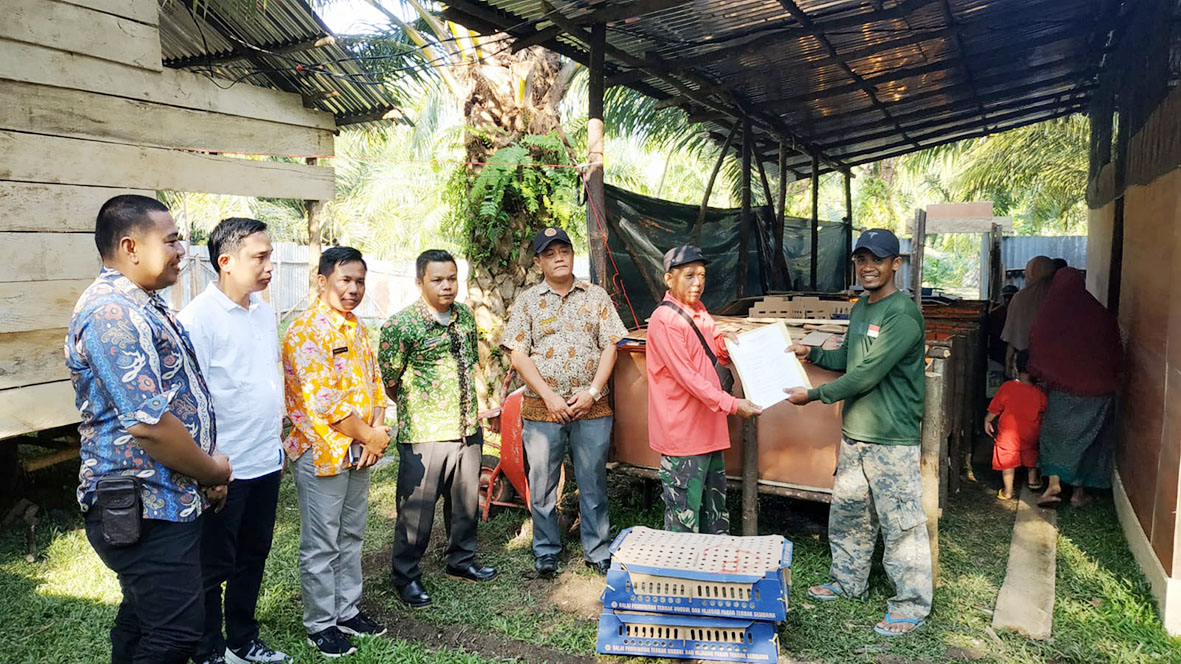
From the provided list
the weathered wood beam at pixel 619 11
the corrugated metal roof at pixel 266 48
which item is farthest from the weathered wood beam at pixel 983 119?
the corrugated metal roof at pixel 266 48

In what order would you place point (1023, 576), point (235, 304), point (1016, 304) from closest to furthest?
point (235, 304), point (1023, 576), point (1016, 304)

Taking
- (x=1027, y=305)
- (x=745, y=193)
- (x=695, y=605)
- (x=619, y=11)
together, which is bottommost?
(x=695, y=605)

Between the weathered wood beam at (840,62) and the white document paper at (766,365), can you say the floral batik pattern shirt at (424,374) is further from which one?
the weathered wood beam at (840,62)

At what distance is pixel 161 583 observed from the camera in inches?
97.2

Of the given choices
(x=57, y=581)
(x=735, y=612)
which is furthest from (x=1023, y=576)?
(x=57, y=581)

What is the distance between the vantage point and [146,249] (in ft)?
8.12

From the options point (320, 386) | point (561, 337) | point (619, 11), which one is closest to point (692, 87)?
point (619, 11)

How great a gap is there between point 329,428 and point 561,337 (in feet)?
4.69

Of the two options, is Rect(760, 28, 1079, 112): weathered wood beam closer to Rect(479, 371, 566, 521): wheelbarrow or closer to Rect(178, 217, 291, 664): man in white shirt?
Rect(479, 371, 566, 521): wheelbarrow

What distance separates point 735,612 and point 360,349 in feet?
7.00

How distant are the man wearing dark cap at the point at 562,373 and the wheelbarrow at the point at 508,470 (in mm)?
287

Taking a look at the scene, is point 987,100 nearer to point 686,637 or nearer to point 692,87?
point 692,87

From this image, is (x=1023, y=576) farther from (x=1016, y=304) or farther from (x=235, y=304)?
(x=235, y=304)

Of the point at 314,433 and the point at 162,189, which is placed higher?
the point at 162,189
